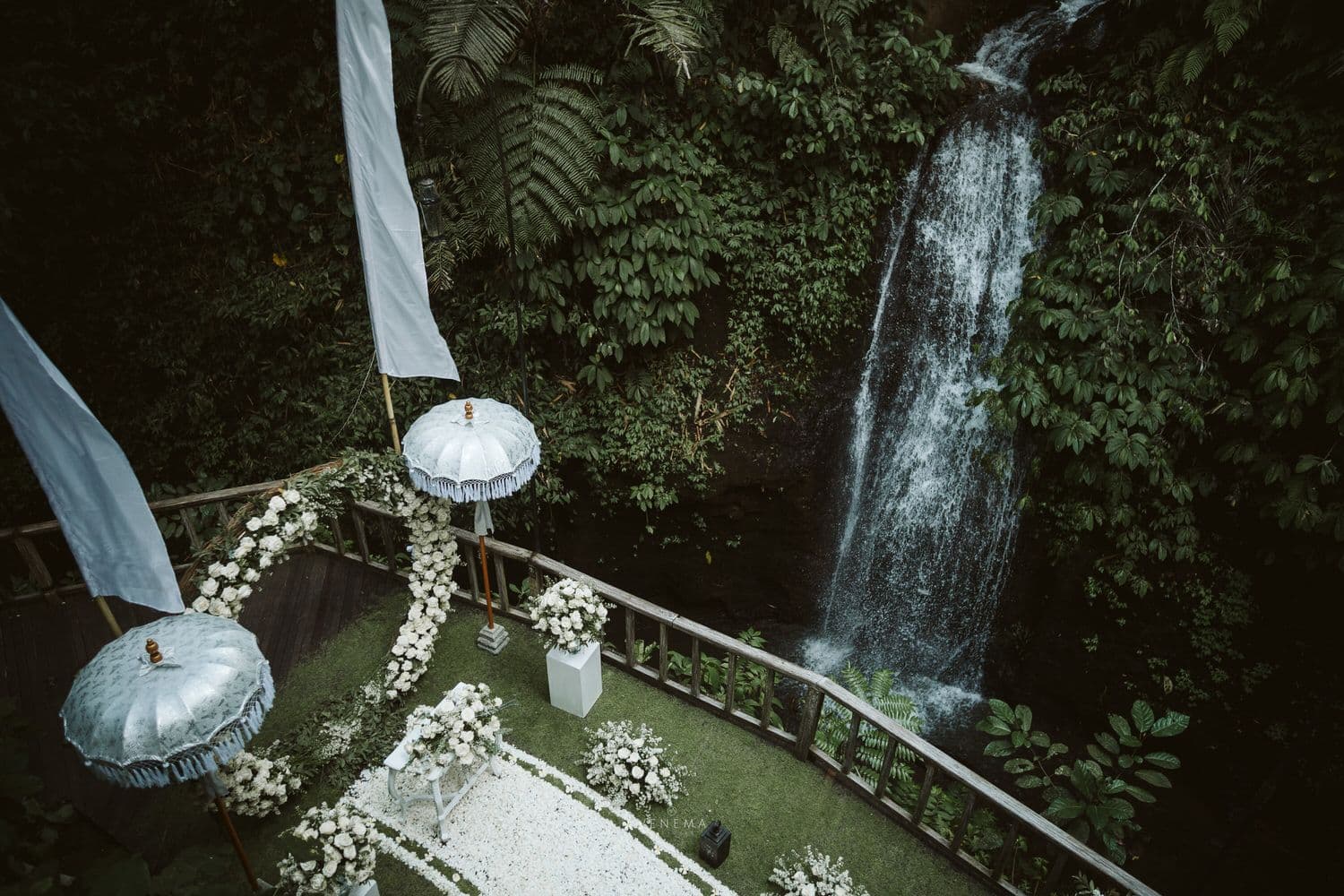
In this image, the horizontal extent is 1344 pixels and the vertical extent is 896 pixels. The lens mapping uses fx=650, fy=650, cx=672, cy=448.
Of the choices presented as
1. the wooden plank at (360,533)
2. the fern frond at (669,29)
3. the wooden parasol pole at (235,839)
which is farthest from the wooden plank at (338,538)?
the fern frond at (669,29)

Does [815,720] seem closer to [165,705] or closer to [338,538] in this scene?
[165,705]

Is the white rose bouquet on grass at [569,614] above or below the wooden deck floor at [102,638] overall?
above

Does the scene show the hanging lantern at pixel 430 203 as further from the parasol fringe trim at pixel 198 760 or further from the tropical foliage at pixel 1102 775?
the tropical foliage at pixel 1102 775

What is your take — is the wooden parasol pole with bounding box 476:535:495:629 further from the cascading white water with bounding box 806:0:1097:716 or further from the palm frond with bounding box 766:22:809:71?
the palm frond with bounding box 766:22:809:71

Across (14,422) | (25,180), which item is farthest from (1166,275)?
(25,180)

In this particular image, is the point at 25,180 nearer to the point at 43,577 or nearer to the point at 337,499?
the point at 43,577

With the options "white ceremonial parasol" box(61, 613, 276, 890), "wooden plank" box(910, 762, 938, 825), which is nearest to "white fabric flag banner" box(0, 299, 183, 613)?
"white ceremonial parasol" box(61, 613, 276, 890)

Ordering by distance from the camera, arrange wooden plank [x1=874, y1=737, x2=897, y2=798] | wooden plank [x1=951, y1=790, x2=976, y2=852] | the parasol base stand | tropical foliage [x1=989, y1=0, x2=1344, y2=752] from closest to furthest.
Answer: wooden plank [x1=951, y1=790, x2=976, y2=852]
wooden plank [x1=874, y1=737, x2=897, y2=798]
the parasol base stand
tropical foliage [x1=989, y1=0, x2=1344, y2=752]
